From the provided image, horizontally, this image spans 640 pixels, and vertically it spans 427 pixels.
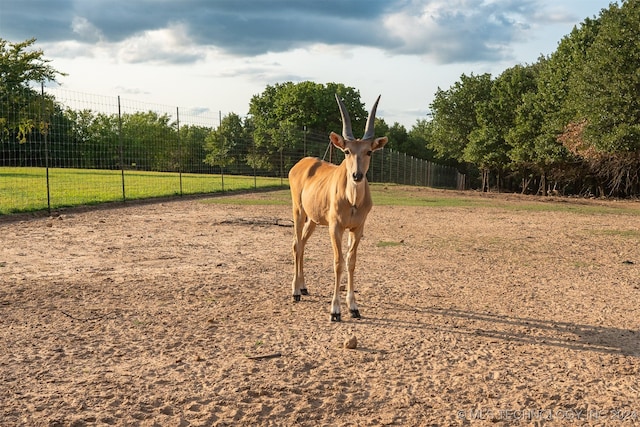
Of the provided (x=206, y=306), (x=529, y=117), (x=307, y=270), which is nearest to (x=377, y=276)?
(x=307, y=270)

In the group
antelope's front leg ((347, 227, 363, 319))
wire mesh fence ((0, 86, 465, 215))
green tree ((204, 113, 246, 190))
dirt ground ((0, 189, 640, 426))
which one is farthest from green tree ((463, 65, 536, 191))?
antelope's front leg ((347, 227, 363, 319))

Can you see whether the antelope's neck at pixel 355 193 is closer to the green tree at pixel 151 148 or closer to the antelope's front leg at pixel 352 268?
the antelope's front leg at pixel 352 268

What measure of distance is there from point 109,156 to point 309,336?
23.6 meters

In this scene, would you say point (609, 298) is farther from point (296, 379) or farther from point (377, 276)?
point (296, 379)

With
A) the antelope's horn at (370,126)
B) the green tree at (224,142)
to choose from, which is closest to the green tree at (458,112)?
the green tree at (224,142)

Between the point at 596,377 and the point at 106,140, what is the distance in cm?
2595

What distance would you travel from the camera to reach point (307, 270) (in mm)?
9422

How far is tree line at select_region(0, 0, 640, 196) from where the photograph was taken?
82.0 feet

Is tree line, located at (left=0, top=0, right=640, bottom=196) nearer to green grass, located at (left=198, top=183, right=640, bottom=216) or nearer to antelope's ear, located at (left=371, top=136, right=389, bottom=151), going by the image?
green grass, located at (left=198, top=183, right=640, bottom=216)

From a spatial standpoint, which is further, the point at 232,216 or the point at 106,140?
the point at 106,140

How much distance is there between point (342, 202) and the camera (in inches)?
283

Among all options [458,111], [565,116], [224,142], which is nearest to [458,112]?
[458,111]

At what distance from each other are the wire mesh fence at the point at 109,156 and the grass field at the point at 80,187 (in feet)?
0.10

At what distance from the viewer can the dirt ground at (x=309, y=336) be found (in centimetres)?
442
